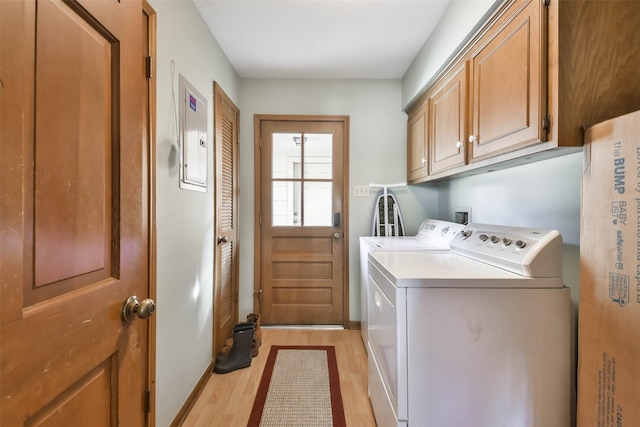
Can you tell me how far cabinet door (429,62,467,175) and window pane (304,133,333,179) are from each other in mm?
999

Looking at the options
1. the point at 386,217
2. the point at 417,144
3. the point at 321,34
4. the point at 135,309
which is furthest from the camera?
the point at 386,217

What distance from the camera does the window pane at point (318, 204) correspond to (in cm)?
272

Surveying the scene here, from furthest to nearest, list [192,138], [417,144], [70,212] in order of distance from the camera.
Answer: [417,144]
[192,138]
[70,212]

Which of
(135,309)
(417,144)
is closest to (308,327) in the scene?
(417,144)

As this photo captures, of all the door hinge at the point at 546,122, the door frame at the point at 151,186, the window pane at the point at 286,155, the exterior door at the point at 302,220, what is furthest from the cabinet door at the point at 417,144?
the door frame at the point at 151,186

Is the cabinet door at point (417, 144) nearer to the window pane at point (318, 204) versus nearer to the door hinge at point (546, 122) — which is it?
the window pane at point (318, 204)

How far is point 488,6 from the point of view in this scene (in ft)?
4.23

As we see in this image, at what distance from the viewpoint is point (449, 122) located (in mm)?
1779

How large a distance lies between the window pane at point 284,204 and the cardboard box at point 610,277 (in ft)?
7.02

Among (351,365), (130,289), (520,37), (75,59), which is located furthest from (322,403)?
(520,37)

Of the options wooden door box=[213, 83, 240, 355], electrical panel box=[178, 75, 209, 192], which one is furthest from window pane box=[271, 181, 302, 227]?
electrical panel box=[178, 75, 209, 192]

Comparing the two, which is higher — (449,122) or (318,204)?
(449,122)

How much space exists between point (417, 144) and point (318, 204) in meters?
1.08

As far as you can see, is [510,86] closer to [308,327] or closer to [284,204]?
[284,204]
